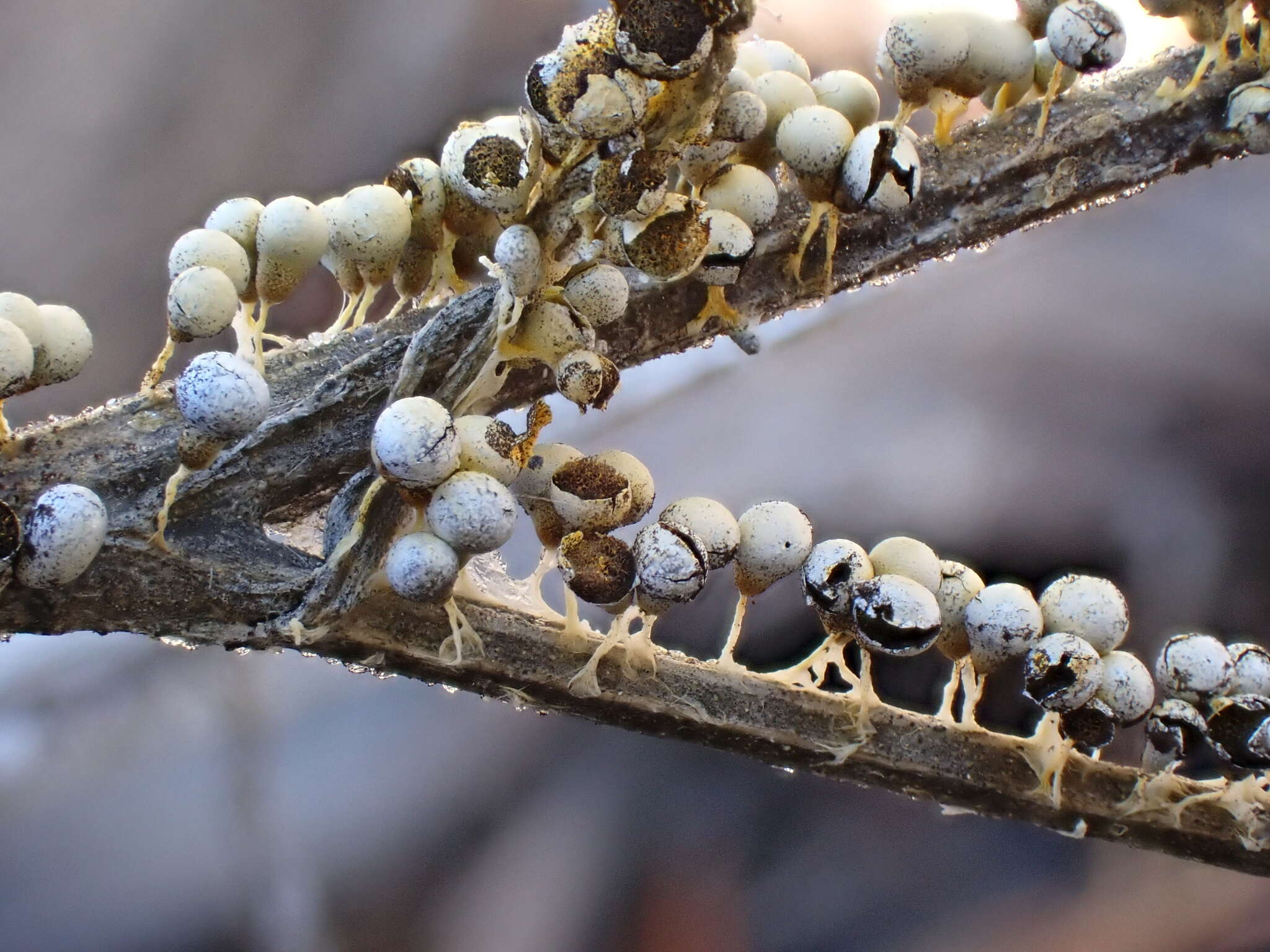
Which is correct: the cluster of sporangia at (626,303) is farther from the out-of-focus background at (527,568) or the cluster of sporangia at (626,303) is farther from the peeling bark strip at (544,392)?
the out-of-focus background at (527,568)

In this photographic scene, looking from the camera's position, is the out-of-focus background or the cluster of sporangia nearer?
the cluster of sporangia

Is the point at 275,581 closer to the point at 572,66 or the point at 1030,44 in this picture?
the point at 572,66

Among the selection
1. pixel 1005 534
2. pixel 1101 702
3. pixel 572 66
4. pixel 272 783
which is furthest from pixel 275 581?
pixel 1005 534

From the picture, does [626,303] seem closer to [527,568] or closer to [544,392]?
[544,392]

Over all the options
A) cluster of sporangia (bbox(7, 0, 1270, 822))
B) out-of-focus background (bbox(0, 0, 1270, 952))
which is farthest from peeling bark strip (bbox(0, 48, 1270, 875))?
out-of-focus background (bbox(0, 0, 1270, 952))

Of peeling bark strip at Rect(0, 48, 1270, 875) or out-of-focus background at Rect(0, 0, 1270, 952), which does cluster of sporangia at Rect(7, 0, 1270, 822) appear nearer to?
peeling bark strip at Rect(0, 48, 1270, 875)
